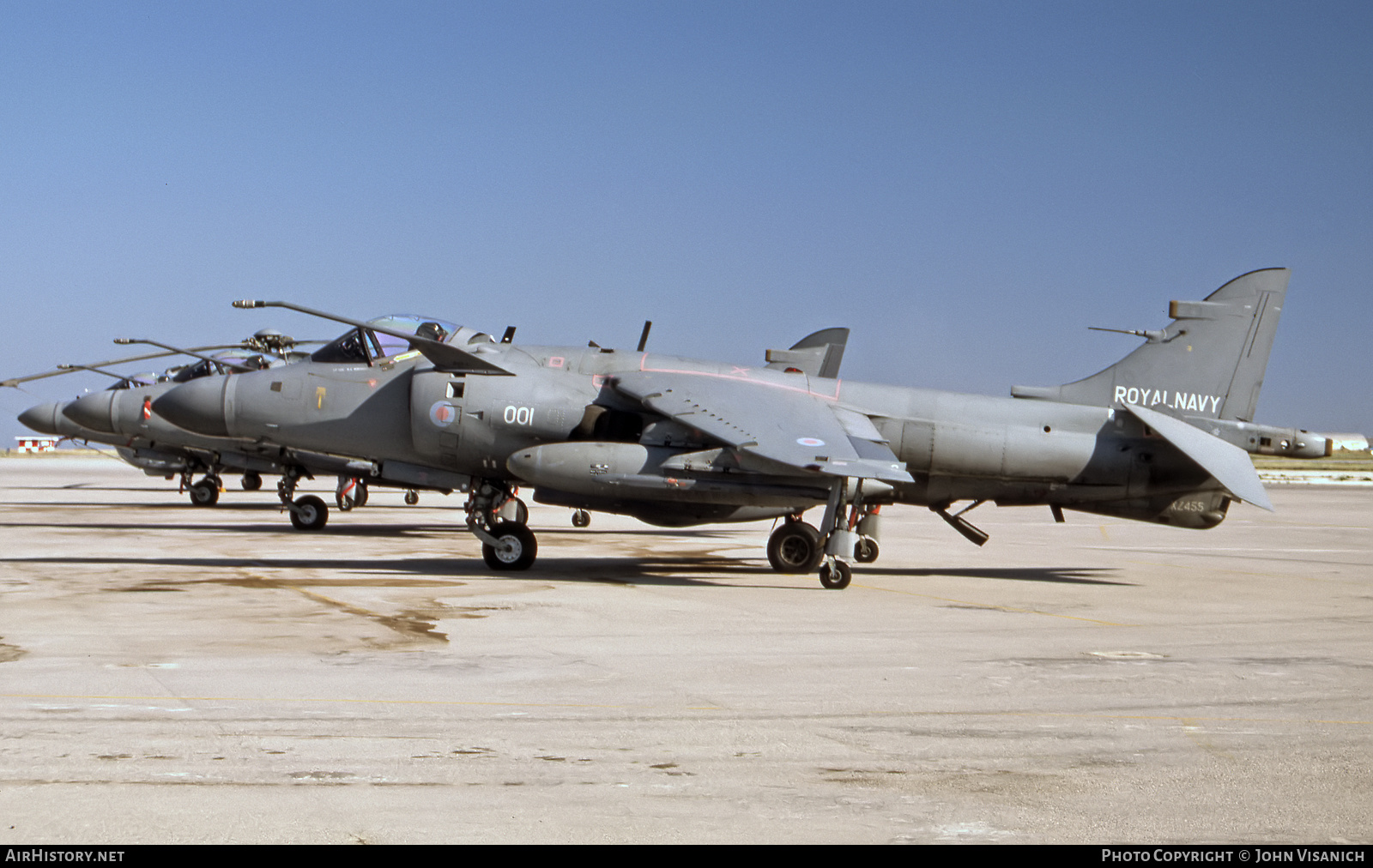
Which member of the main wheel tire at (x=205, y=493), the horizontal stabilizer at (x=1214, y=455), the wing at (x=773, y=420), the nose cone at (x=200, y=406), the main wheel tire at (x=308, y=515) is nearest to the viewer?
the wing at (x=773, y=420)

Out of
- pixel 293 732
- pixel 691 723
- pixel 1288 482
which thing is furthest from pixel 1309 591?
pixel 1288 482

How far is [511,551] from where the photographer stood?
15.8 meters

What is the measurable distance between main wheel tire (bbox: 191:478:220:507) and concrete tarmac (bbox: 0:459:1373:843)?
16360 mm

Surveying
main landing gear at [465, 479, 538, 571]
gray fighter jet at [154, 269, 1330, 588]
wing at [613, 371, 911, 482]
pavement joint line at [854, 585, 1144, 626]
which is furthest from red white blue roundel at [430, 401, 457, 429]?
pavement joint line at [854, 585, 1144, 626]

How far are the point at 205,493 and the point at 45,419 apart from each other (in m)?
5.14

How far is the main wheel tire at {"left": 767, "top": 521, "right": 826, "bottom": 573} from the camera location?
1636cm

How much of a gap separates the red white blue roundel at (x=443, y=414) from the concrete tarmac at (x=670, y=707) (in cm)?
191

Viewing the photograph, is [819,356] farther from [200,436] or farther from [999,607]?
[200,436]

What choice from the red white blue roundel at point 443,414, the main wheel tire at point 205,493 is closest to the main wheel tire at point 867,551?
the red white blue roundel at point 443,414

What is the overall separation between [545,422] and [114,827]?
1091 centimetres

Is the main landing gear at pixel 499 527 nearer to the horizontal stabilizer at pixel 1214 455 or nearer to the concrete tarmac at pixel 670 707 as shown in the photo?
the concrete tarmac at pixel 670 707

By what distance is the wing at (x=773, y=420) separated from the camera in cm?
1357

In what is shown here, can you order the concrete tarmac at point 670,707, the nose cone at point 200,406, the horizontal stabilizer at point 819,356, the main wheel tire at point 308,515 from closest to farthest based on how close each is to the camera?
the concrete tarmac at point 670,707 < the nose cone at point 200,406 < the horizontal stabilizer at point 819,356 < the main wheel tire at point 308,515

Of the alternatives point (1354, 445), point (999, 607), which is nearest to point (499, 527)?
point (999, 607)
